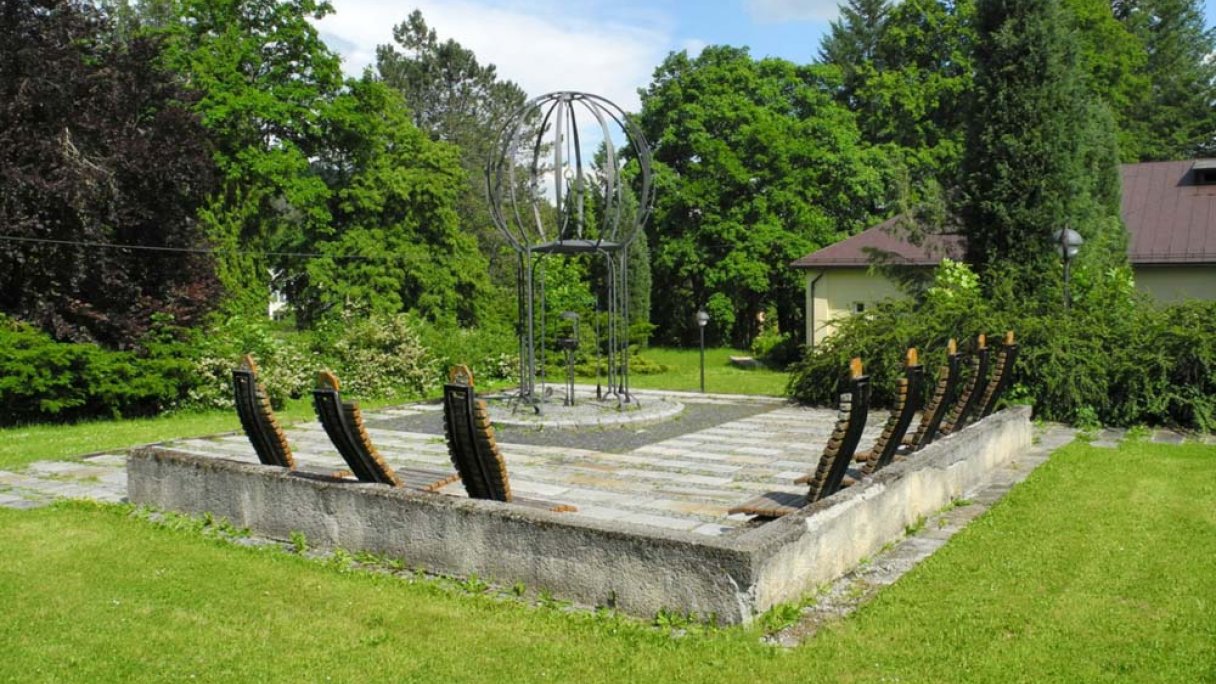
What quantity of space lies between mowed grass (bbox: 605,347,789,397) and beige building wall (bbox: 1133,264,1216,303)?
7.85 meters

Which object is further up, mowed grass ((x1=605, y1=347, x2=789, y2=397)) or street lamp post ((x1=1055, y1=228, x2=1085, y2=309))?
street lamp post ((x1=1055, y1=228, x2=1085, y2=309))

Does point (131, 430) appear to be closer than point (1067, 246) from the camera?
Yes

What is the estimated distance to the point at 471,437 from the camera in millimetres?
5637

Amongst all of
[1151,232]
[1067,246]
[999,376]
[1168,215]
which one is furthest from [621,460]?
[1168,215]

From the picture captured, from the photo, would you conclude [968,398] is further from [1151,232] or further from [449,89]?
[449,89]

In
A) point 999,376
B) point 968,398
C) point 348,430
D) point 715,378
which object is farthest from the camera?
point 715,378

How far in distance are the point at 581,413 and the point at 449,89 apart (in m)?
33.8

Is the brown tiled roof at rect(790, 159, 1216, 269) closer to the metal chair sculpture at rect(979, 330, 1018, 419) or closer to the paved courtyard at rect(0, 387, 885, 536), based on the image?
the paved courtyard at rect(0, 387, 885, 536)

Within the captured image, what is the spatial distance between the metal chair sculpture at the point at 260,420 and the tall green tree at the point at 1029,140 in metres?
11.4

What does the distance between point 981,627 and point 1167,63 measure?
39.1 m

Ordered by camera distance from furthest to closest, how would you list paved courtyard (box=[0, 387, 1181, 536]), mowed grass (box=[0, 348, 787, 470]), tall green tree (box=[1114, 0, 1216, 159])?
tall green tree (box=[1114, 0, 1216, 159]) < mowed grass (box=[0, 348, 787, 470]) < paved courtyard (box=[0, 387, 1181, 536])

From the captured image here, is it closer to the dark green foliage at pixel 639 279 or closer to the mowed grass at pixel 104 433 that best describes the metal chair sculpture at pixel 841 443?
the mowed grass at pixel 104 433

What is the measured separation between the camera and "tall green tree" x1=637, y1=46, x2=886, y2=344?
31.6 metres

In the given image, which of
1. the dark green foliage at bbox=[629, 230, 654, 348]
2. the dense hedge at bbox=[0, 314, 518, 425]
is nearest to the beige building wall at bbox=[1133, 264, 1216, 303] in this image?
the dense hedge at bbox=[0, 314, 518, 425]
